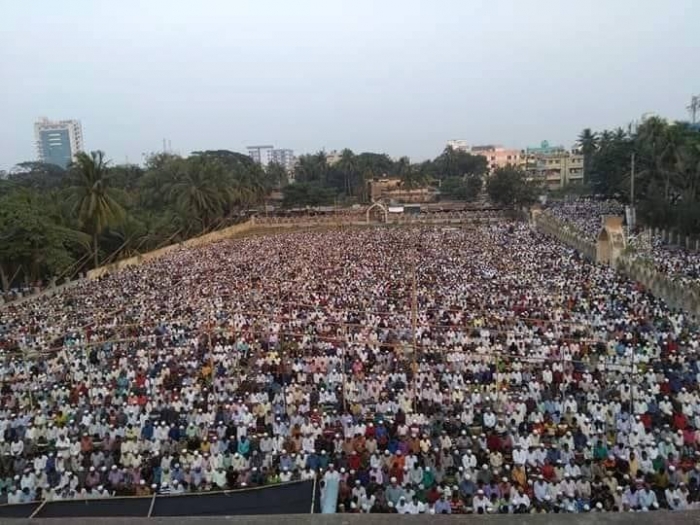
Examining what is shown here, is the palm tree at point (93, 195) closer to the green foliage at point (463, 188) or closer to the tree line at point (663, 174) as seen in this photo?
the tree line at point (663, 174)

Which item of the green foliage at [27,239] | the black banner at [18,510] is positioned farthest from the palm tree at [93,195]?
the black banner at [18,510]

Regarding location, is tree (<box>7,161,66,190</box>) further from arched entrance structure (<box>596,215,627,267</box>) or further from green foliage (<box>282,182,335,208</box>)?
arched entrance structure (<box>596,215,627,267</box>)

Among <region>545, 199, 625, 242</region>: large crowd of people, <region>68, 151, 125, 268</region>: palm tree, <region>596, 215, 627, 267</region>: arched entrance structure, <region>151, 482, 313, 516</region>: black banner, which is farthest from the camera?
<region>545, 199, 625, 242</region>: large crowd of people

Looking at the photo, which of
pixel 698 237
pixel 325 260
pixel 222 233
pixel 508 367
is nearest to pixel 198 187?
pixel 222 233

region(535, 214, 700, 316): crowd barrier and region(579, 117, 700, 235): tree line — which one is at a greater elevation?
region(579, 117, 700, 235): tree line

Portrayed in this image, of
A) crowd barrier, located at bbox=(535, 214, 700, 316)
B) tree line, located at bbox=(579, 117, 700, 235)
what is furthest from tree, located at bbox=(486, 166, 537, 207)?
crowd barrier, located at bbox=(535, 214, 700, 316)

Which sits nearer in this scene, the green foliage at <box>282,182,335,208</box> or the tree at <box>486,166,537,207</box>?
the tree at <box>486,166,537,207</box>

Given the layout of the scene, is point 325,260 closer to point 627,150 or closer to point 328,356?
point 328,356

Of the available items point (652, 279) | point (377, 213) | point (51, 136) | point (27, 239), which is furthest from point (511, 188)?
point (51, 136)
